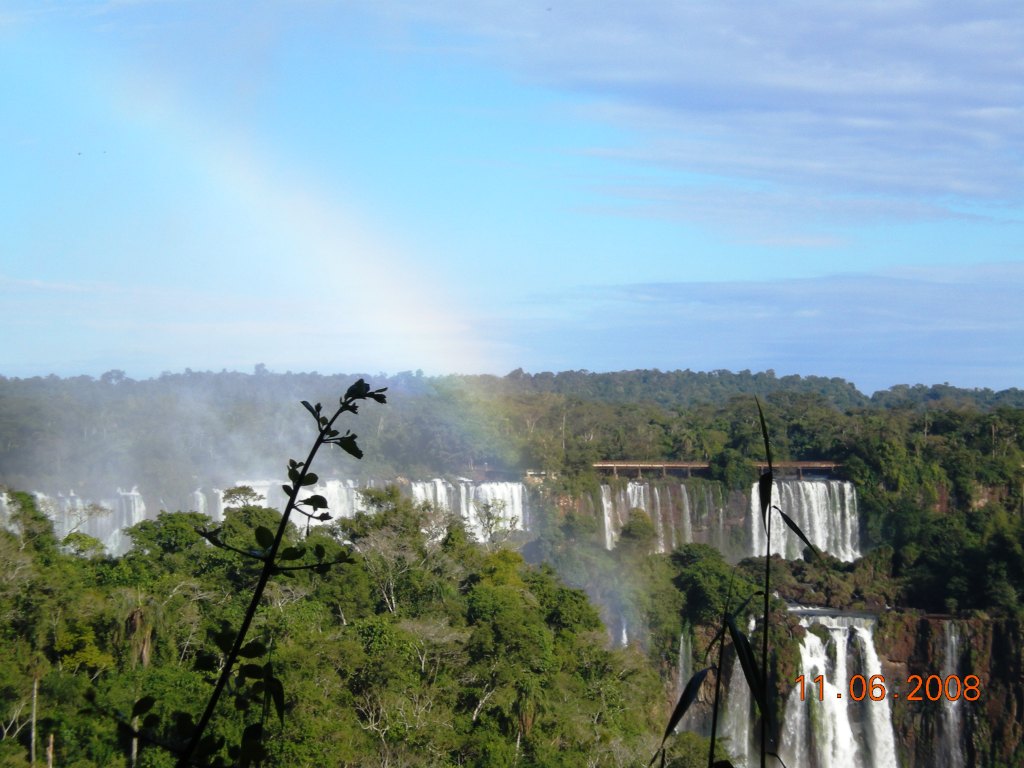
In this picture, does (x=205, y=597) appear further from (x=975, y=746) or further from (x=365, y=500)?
(x=975, y=746)

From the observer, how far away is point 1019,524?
25016 millimetres

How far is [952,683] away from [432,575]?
33.9 ft

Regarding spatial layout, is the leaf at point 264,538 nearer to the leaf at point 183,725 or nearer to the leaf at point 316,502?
the leaf at point 316,502

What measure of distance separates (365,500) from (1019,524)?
14.8 meters

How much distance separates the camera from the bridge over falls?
31.5 metres

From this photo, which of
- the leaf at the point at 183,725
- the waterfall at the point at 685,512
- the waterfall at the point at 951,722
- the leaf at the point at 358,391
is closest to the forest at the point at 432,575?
the leaf at the point at 183,725

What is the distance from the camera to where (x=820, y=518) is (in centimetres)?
2938

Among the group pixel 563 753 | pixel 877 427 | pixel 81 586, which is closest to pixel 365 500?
pixel 81 586

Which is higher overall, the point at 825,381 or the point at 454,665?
the point at 825,381

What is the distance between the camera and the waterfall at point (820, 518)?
29047mm

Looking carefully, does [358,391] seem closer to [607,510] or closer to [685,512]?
[607,510]

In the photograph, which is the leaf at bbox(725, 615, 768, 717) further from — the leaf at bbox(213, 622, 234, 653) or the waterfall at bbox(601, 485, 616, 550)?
the waterfall at bbox(601, 485, 616, 550)

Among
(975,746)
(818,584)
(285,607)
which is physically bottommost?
(975,746)
